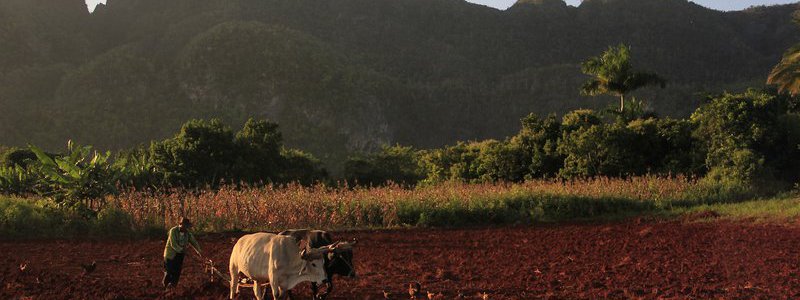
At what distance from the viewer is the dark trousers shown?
9.33 m

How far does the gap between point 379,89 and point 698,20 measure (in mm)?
74744

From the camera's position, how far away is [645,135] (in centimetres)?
2920

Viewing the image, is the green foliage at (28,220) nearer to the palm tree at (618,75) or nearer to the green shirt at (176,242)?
the green shirt at (176,242)

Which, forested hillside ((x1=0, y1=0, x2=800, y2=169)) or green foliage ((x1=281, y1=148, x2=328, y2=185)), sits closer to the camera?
green foliage ((x1=281, y1=148, x2=328, y2=185))

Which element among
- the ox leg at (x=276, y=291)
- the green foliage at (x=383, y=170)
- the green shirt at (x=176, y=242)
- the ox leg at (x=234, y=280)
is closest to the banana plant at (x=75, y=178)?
the green shirt at (x=176, y=242)

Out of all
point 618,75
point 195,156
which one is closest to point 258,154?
point 195,156

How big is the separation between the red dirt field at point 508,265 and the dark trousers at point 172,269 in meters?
0.19

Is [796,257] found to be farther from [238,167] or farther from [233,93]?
[233,93]

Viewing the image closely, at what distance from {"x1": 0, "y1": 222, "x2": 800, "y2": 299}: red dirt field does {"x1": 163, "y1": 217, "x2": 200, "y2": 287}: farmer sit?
0.25m

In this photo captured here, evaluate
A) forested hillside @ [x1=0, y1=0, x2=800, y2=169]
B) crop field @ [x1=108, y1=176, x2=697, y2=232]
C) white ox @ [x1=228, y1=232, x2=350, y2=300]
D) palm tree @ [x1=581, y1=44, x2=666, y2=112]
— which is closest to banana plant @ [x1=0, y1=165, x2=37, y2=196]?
crop field @ [x1=108, y1=176, x2=697, y2=232]

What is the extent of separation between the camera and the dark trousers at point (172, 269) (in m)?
9.33

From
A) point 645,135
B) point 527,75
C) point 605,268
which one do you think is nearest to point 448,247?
point 605,268

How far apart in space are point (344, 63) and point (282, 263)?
95.2m

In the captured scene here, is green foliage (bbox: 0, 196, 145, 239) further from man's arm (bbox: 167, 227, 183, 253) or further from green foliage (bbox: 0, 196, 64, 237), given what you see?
man's arm (bbox: 167, 227, 183, 253)
